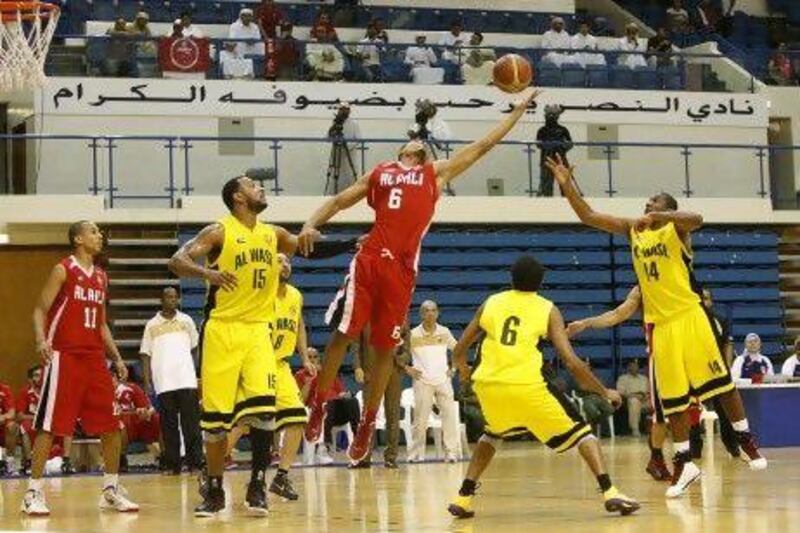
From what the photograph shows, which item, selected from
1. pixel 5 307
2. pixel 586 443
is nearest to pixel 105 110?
pixel 5 307

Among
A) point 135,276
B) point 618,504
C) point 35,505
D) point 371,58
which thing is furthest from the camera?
point 371,58

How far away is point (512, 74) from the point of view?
12250 millimetres

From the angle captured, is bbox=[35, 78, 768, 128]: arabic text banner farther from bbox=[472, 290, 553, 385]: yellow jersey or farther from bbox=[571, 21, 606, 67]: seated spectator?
bbox=[472, 290, 553, 385]: yellow jersey

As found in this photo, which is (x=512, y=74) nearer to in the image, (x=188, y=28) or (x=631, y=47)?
(x=188, y=28)

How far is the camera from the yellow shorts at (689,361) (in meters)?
12.6

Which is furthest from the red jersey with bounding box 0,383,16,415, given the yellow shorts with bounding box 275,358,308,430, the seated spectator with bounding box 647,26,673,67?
the seated spectator with bounding box 647,26,673,67

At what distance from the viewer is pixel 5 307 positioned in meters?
25.7

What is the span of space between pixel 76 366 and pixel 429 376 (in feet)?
27.2

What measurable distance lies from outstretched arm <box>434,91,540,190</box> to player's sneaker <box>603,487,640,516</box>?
2.84m

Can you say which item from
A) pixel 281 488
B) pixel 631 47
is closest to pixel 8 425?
pixel 281 488

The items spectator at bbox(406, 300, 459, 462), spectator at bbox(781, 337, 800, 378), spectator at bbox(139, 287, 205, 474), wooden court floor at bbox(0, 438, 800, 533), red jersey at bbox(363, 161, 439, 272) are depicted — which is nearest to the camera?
wooden court floor at bbox(0, 438, 800, 533)

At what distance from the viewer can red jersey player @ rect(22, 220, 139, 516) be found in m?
12.3

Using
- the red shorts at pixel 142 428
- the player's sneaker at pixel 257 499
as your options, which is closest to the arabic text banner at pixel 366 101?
the red shorts at pixel 142 428

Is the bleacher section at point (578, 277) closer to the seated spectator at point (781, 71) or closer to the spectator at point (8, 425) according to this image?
the seated spectator at point (781, 71)
